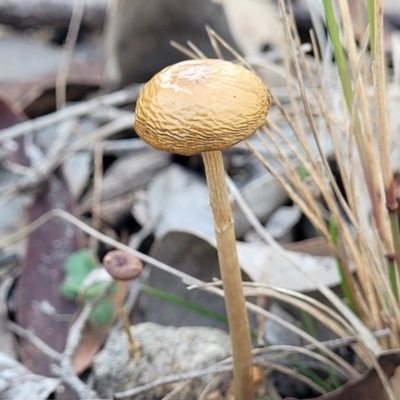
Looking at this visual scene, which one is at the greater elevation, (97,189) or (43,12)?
(43,12)

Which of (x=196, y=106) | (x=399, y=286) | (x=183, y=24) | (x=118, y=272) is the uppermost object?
(x=196, y=106)

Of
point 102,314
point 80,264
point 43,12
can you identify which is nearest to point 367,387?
point 102,314

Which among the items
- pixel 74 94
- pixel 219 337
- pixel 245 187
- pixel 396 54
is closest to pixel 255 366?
pixel 219 337

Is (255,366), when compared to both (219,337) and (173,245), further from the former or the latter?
(173,245)

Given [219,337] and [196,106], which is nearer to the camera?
[196,106]

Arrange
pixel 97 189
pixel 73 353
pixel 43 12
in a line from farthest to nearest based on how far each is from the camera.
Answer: pixel 43 12, pixel 97 189, pixel 73 353

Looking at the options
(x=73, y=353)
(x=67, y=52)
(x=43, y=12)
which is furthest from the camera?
(x=43, y=12)

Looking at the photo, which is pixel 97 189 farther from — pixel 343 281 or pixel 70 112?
pixel 343 281

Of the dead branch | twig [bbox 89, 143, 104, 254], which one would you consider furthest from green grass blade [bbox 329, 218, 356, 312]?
the dead branch
